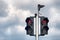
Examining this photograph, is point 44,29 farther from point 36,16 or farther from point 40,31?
point 36,16

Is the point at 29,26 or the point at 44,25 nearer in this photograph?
the point at 29,26

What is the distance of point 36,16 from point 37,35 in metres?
1.74

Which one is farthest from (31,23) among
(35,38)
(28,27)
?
(35,38)

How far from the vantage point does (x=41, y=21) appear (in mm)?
16547

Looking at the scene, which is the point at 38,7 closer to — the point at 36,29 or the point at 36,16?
the point at 36,16

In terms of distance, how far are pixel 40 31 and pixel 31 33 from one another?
0.89 meters

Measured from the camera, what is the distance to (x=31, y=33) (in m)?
16.2

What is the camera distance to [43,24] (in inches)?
644

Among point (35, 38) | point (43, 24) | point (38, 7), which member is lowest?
point (35, 38)

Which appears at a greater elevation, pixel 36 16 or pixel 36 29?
pixel 36 16

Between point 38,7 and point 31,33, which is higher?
point 38,7

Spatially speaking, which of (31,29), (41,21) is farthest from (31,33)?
(41,21)

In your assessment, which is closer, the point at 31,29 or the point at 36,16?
the point at 31,29

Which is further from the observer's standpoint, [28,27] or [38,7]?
[38,7]
